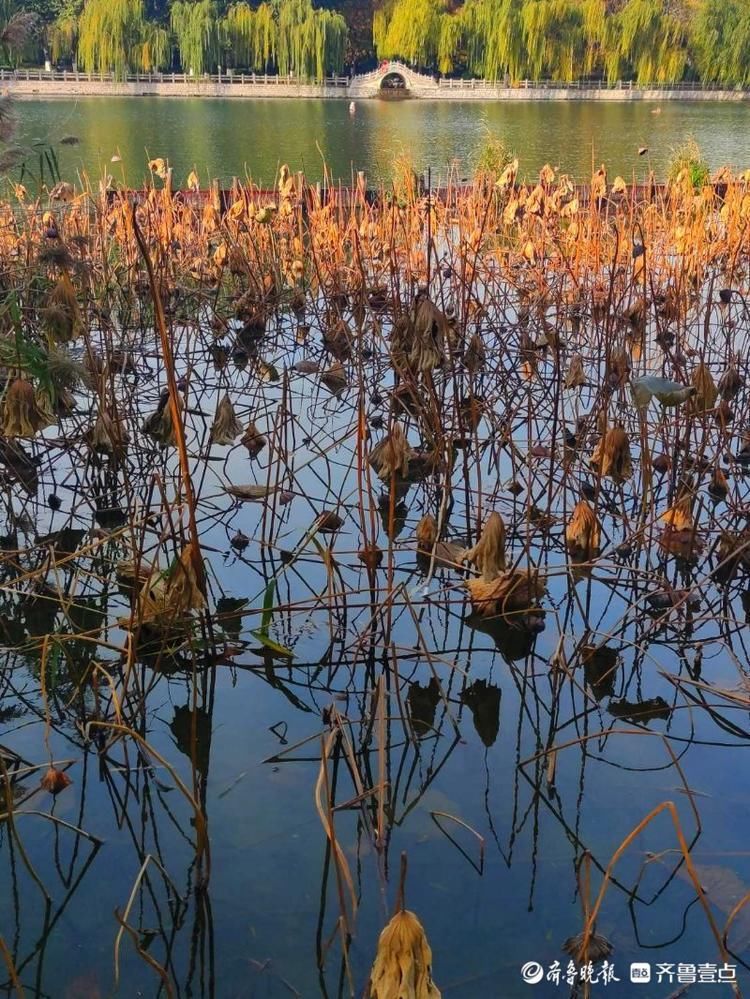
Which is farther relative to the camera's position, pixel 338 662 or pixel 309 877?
pixel 338 662

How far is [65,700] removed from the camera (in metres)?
1.34

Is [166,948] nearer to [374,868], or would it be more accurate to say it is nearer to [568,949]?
[374,868]

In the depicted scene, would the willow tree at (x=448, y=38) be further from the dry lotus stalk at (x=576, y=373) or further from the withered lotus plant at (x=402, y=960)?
the withered lotus plant at (x=402, y=960)

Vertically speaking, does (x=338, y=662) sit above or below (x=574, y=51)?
below

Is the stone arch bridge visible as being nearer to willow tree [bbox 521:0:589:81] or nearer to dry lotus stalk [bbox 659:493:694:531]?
willow tree [bbox 521:0:589:81]

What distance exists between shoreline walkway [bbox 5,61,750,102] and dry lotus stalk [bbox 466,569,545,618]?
27098 mm

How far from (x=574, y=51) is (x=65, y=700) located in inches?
1078

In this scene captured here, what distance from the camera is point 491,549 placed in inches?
54.8

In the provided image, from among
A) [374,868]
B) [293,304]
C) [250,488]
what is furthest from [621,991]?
[293,304]

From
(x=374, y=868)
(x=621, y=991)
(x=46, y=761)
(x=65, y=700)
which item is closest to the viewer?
(x=621, y=991)

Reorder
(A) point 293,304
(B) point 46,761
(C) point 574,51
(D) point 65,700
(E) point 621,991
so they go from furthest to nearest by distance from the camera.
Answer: (C) point 574,51
(A) point 293,304
(D) point 65,700
(B) point 46,761
(E) point 621,991

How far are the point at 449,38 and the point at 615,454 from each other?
2918 cm

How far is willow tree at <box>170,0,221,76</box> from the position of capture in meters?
27.5

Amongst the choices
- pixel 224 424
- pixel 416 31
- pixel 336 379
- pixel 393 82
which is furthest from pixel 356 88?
pixel 224 424
